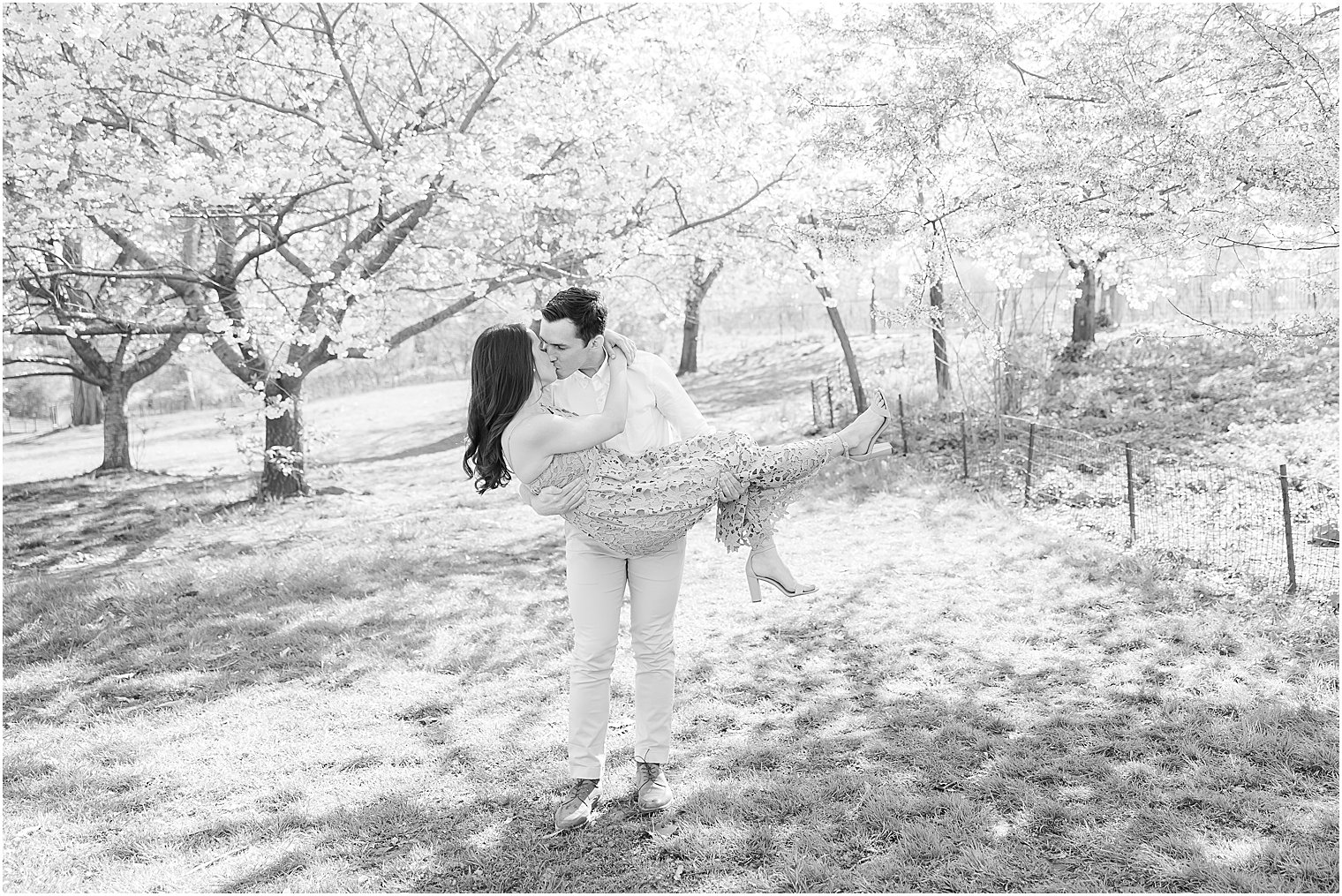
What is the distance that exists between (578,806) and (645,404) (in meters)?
1.36

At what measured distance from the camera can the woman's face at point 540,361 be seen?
294cm

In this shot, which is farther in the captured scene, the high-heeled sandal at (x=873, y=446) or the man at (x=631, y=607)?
the man at (x=631, y=607)

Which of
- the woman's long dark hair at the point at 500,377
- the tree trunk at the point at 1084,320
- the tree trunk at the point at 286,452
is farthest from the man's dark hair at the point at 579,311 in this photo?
the tree trunk at the point at 1084,320

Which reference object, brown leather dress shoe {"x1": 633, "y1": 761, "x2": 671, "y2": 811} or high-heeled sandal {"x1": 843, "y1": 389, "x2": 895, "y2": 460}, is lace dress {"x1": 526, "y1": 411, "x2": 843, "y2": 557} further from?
brown leather dress shoe {"x1": 633, "y1": 761, "x2": 671, "y2": 811}

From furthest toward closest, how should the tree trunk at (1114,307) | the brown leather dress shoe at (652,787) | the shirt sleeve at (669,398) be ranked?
the tree trunk at (1114,307), the brown leather dress shoe at (652,787), the shirt sleeve at (669,398)

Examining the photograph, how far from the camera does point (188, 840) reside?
3232 millimetres

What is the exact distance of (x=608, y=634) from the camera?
3.15 meters

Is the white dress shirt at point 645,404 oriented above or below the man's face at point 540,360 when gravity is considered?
below

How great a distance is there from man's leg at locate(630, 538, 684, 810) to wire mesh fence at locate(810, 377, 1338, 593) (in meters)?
4.07

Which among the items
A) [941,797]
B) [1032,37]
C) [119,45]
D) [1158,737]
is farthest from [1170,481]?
[119,45]

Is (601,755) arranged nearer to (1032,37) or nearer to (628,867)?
(628,867)

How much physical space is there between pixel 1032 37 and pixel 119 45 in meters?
6.80

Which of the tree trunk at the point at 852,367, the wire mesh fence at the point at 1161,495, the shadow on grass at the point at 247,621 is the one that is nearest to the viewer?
the shadow on grass at the point at 247,621

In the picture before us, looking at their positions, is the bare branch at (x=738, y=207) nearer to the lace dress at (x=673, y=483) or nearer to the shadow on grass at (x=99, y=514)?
the shadow on grass at (x=99, y=514)
